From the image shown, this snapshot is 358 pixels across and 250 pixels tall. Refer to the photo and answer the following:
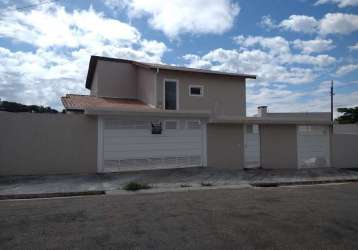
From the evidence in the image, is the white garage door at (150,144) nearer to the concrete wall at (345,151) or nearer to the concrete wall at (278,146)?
the concrete wall at (278,146)

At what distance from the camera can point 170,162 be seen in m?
14.3

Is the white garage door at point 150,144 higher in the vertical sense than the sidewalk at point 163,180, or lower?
higher

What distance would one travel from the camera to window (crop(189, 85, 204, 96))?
18.7m

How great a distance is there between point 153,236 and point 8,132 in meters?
8.72

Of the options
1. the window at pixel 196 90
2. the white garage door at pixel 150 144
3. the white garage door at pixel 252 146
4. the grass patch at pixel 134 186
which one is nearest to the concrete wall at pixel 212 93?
the window at pixel 196 90

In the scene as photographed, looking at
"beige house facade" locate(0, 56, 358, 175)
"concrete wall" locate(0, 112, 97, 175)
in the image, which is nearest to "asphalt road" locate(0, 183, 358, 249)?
"concrete wall" locate(0, 112, 97, 175)

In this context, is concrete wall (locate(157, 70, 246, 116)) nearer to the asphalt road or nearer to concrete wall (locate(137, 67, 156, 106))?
concrete wall (locate(137, 67, 156, 106))

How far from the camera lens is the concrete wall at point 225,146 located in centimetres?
1509

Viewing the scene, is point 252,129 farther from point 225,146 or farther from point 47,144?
point 47,144

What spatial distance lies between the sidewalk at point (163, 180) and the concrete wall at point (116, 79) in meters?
8.41

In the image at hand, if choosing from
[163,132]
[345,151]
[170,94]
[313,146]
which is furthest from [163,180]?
[345,151]

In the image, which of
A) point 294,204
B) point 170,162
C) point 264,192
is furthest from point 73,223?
point 170,162

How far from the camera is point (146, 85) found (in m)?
19.1

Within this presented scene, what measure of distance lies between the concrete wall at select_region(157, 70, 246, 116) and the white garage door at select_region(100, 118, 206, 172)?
3.38 m
